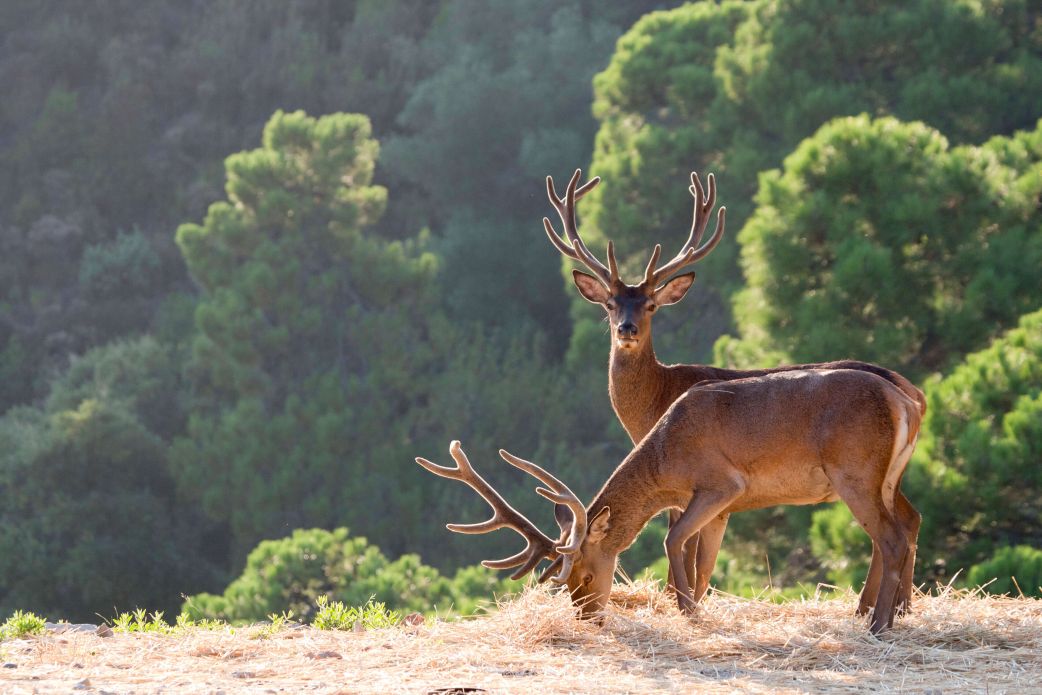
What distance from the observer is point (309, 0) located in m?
43.5

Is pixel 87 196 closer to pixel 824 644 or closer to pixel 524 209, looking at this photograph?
pixel 524 209

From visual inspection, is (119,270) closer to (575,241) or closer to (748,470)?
(575,241)

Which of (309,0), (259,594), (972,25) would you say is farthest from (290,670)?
(309,0)

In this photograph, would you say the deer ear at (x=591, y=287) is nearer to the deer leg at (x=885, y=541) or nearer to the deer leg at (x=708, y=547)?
the deer leg at (x=708, y=547)

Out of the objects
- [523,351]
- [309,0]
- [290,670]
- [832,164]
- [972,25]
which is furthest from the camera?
[309,0]

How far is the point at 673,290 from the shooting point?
8289 millimetres

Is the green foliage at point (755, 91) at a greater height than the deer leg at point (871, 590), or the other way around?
the green foliage at point (755, 91)

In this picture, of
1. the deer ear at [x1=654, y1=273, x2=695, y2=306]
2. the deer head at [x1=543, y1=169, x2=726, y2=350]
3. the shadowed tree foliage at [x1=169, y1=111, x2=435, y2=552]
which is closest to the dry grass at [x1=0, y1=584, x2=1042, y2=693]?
the deer head at [x1=543, y1=169, x2=726, y2=350]

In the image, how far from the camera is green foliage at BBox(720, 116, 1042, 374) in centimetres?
1465

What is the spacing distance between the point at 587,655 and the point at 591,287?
9.37 feet

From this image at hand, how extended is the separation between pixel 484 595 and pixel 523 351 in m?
13.4

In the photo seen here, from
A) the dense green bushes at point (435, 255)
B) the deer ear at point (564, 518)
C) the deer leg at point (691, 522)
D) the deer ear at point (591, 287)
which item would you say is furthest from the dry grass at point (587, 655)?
the dense green bushes at point (435, 255)

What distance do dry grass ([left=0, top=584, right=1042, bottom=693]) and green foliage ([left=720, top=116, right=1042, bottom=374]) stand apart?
8.03 metres

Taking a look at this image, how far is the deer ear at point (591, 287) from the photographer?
8398mm
